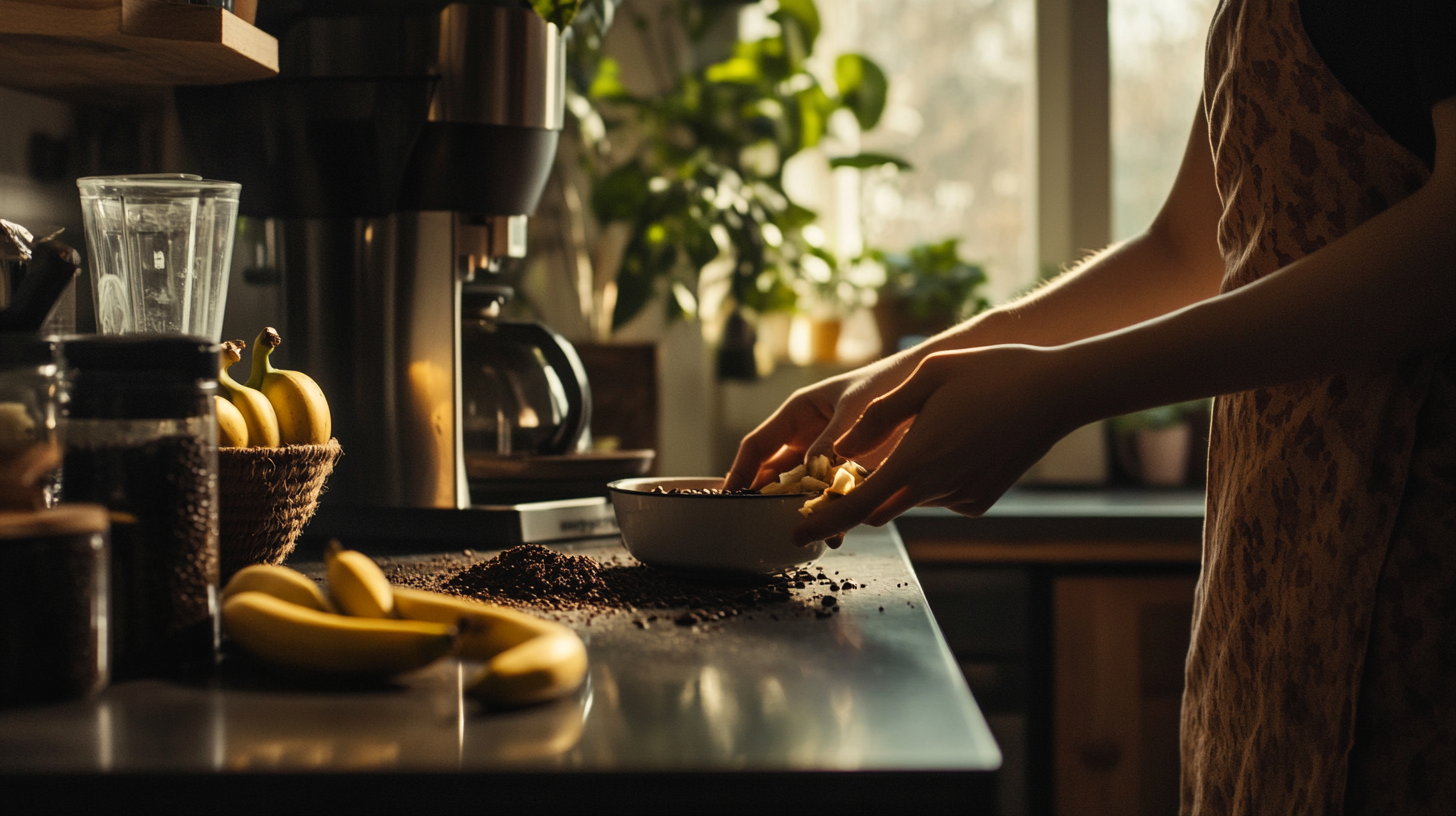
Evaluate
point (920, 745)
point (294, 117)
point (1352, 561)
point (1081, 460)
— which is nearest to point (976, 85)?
point (1081, 460)

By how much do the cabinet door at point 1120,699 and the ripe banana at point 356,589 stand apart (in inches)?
52.6

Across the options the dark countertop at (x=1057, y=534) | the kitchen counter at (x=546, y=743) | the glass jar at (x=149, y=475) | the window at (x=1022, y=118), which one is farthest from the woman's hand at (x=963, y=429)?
the window at (x=1022, y=118)

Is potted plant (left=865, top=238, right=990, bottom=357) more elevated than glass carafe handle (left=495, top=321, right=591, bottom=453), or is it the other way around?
potted plant (left=865, top=238, right=990, bottom=357)

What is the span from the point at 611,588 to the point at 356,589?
0.80ft

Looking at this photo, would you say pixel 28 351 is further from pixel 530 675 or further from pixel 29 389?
pixel 530 675

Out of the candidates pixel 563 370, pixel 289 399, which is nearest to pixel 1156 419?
pixel 563 370

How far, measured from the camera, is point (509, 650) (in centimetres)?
62

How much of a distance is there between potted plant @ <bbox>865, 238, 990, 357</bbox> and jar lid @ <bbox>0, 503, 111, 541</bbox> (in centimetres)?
196

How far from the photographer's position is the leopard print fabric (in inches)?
29.3

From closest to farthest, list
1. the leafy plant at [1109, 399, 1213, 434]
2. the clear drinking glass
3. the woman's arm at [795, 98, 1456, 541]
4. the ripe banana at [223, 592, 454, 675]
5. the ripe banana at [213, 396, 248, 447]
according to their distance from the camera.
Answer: the ripe banana at [223, 592, 454, 675]
the woman's arm at [795, 98, 1456, 541]
the ripe banana at [213, 396, 248, 447]
the clear drinking glass
the leafy plant at [1109, 399, 1213, 434]

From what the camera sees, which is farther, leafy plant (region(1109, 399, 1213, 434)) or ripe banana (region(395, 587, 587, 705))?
leafy plant (region(1109, 399, 1213, 434))

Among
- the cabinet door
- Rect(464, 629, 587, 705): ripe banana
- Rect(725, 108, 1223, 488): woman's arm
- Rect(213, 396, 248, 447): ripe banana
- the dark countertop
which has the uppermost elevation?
Rect(725, 108, 1223, 488): woman's arm

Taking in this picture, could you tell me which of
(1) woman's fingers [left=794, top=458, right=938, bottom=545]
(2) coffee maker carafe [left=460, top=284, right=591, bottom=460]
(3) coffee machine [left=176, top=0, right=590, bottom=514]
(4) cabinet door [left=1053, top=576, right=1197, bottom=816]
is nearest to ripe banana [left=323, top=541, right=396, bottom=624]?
(1) woman's fingers [left=794, top=458, right=938, bottom=545]

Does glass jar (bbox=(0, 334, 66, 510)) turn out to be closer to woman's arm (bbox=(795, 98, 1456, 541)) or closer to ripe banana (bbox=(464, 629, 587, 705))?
ripe banana (bbox=(464, 629, 587, 705))
